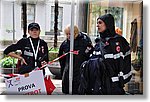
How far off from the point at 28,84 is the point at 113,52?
1.16m

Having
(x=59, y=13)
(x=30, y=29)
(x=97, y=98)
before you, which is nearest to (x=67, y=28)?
(x=59, y=13)

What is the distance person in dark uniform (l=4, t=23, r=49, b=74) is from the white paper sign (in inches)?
3.5

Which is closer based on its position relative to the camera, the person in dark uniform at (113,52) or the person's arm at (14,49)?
the person's arm at (14,49)

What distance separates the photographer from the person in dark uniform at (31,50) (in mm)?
3768

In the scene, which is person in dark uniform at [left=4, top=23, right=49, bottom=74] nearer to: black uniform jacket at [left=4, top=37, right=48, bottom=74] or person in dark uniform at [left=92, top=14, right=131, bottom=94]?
black uniform jacket at [left=4, top=37, right=48, bottom=74]

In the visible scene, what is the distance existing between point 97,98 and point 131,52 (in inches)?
29.1

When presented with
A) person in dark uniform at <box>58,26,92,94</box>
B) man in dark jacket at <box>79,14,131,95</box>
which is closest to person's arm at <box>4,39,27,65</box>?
person in dark uniform at <box>58,26,92,94</box>

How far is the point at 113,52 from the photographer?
12.8ft

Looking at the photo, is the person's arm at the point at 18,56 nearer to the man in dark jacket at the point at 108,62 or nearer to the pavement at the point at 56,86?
the pavement at the point at 56,86

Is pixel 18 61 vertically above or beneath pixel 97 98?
above

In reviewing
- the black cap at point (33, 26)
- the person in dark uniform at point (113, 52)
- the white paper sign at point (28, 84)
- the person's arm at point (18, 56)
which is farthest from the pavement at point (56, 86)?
the black cap at point (33, 26)

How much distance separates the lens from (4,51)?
3754mm

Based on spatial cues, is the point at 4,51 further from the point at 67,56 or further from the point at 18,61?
the point at 67,56

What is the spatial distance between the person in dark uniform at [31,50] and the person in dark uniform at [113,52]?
0.66 meters
